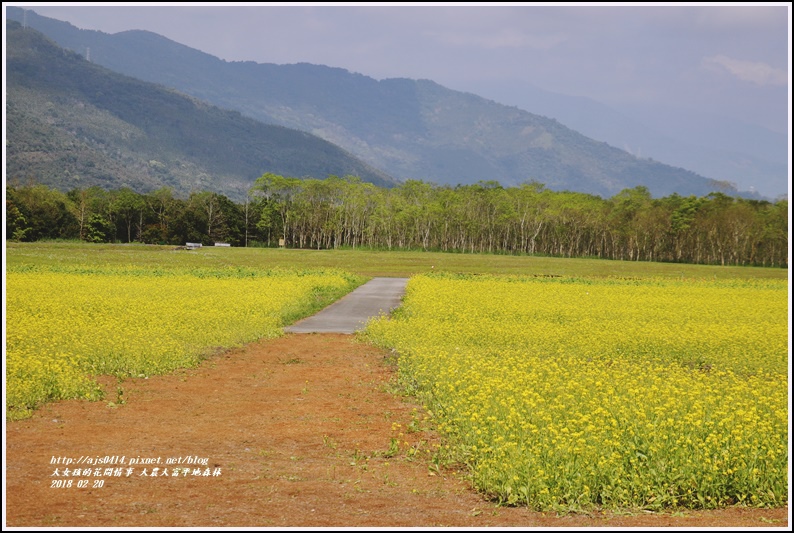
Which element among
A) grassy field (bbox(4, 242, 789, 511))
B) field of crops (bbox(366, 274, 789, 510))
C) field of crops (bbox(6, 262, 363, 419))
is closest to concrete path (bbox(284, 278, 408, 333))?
field of crops (bbox(6, 262, 363, 419))

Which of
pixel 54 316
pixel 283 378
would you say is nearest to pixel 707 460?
pixel 283 378

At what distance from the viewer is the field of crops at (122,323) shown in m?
15.1

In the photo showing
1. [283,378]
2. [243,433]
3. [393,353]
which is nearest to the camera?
[243,433]

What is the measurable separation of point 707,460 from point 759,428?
185cm

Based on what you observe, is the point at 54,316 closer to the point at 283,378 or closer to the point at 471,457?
the point at 283,378

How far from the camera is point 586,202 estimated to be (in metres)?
148

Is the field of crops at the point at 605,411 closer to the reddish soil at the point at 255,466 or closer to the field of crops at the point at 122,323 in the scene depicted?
the reddish soil at the point at 255,466

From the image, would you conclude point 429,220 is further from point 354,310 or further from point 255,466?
point 255,466

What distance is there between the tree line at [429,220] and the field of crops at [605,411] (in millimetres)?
98277

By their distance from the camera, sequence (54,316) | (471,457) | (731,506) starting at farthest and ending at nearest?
(54,316) → (471,457) → (731,506)

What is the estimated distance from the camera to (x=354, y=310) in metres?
34.0

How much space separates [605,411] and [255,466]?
4.82 m

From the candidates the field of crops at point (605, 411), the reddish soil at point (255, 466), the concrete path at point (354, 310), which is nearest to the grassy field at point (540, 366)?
the field of crops at point (605, 411)

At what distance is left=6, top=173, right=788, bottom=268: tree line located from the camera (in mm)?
119688
